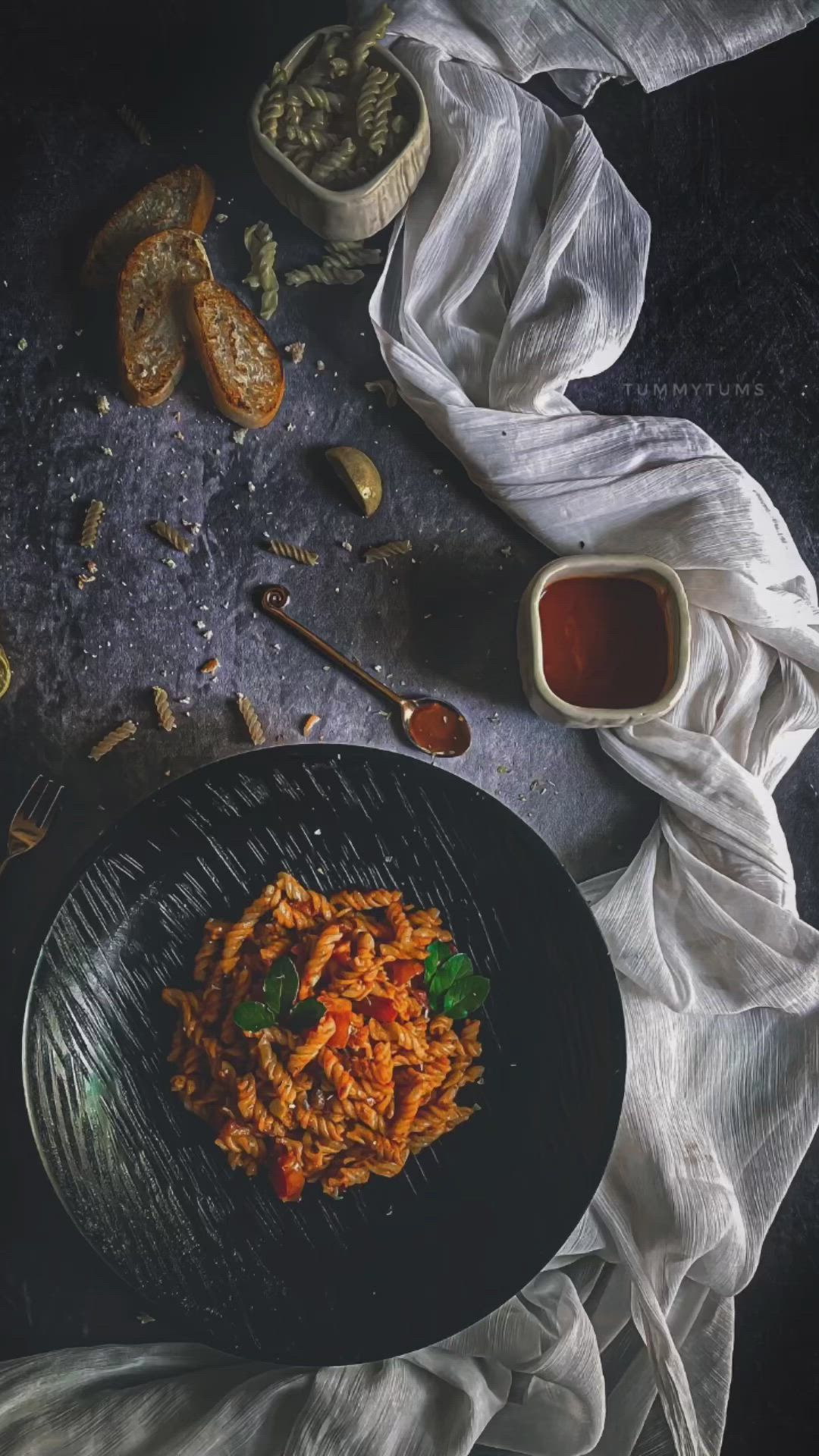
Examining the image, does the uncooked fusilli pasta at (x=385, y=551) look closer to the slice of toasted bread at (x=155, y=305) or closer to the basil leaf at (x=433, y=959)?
the slice of toasted bread at (x=155, y=305)

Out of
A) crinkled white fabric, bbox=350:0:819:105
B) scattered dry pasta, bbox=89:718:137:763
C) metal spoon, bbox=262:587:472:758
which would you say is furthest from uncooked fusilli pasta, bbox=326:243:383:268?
scattered dry pasta, bbox=89:718:137:763

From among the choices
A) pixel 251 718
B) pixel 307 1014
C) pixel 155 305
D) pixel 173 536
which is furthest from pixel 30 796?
pixel 155 305

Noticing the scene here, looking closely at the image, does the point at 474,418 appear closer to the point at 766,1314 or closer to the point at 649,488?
the point at 649,488

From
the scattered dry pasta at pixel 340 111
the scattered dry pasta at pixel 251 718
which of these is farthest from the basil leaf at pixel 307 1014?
the scattered dry pasta at pixel 340 111

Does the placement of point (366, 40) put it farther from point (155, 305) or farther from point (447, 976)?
point (447, 976)

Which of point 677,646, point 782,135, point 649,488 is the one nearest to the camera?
point 677,646

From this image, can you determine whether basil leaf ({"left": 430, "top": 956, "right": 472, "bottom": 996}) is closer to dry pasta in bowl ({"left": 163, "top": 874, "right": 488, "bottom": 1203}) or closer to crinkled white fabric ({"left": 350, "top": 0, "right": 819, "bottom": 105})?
dry pasta in bowl ({"left": 163, "top": 874, "right": 488, "bottom": 1203})

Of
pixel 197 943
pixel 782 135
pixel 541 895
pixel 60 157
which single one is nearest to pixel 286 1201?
pixel 197 943
